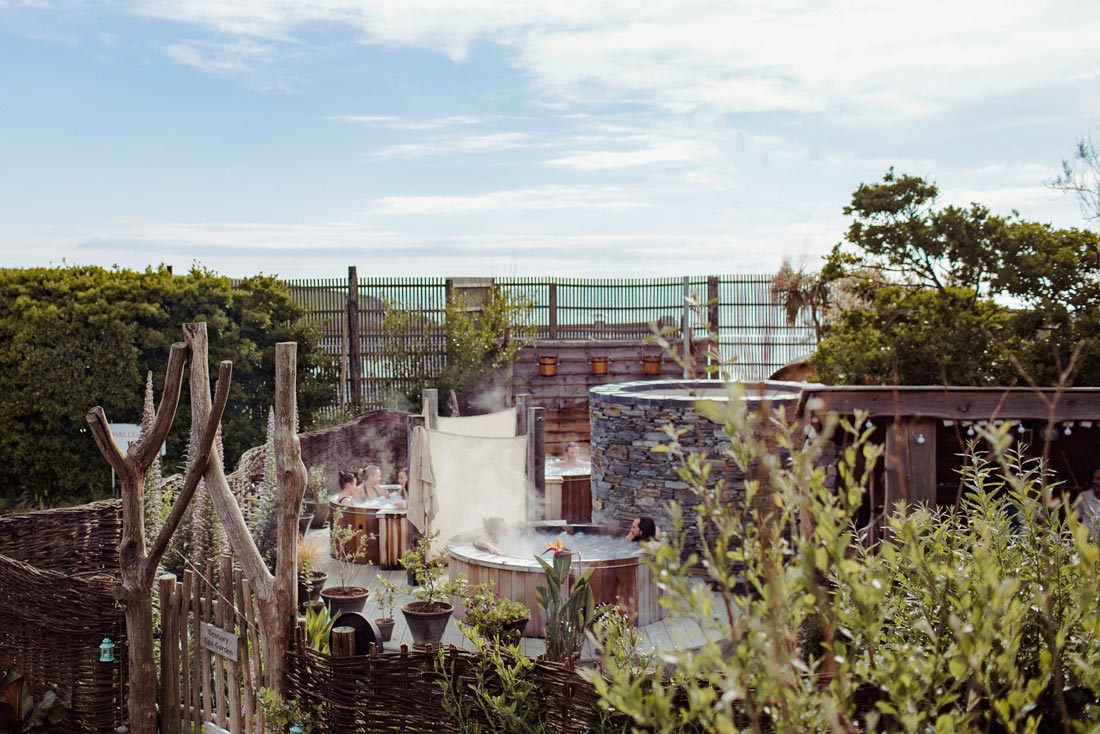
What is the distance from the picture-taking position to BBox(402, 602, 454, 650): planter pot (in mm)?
6809

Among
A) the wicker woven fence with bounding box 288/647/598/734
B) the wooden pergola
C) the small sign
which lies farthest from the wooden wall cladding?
the wicker woven fence with bounding box 288/647/598/734

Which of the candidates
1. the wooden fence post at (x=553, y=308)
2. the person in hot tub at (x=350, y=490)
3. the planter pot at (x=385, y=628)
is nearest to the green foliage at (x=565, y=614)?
the planter pot at (x=385, y=628)

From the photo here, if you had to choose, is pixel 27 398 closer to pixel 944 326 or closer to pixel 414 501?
pixel 414 501

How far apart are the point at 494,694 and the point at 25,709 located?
11.0 ft

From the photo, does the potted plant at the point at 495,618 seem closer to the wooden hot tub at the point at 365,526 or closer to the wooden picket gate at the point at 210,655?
the wooden picket gate at the point at 210,655

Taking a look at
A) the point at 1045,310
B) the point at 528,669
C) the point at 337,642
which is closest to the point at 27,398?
the point at 337,642

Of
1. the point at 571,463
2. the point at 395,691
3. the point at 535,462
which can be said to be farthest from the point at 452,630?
the point at 571,463

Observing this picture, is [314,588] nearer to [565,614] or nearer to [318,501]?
[318,501]

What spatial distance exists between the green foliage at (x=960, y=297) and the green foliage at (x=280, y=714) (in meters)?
7.86

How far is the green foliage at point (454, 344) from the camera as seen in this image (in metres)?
15.5

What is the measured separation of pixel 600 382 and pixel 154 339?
23.3 feet

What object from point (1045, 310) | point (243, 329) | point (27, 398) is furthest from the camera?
point (243, 329)

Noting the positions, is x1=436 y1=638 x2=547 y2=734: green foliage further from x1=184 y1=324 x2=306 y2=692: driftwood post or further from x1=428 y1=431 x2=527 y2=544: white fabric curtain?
x1=428 y1=431 x2=527 y2=544: white fabric curtain

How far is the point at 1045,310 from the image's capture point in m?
10.7
